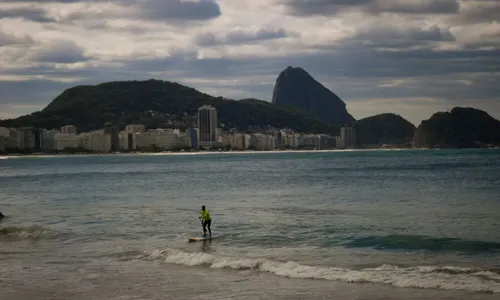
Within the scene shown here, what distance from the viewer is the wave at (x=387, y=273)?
65.3 ft

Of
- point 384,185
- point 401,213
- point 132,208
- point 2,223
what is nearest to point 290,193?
point 384,185

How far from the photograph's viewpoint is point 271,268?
23.4m

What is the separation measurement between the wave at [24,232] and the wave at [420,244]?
16599mm

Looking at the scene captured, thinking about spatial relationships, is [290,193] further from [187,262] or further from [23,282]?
[23,282]

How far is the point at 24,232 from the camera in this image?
36.4 m

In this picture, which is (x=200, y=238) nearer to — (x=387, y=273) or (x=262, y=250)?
(x=262, y=250)

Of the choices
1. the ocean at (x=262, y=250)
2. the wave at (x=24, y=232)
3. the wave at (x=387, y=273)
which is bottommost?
the wave at (x=24, y=232)

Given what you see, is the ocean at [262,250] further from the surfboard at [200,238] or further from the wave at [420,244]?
the surfboard at [200,238]

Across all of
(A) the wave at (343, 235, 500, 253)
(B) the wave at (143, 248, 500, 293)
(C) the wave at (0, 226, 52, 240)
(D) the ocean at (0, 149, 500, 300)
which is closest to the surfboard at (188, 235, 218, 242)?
(D) the ocean at (0, 149, 500, 300)

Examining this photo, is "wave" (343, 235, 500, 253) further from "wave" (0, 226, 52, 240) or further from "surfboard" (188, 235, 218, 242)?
"wave" (0, 226, 52, 240)

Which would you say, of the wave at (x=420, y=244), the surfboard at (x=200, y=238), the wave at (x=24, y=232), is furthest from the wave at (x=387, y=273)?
the wave at (x=24, y=232)

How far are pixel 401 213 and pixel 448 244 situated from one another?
42.9 feet

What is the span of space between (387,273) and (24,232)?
22.3 metres

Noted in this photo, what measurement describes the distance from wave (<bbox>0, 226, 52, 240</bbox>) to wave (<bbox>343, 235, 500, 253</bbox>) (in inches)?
654
